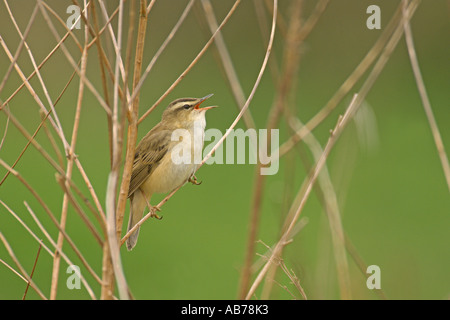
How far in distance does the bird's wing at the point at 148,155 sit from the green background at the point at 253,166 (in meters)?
2.23

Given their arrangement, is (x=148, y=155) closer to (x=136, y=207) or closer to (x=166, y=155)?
(x=166, y=155)

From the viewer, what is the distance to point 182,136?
3965mm

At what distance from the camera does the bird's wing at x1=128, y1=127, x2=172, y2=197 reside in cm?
390

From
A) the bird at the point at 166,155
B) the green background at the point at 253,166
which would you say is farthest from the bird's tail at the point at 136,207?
the green background at the point at 253,166

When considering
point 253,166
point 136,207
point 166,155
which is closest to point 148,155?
point 166,155

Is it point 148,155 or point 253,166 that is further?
point 253,166

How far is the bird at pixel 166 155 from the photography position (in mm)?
3805

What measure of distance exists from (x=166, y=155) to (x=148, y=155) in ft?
0.38

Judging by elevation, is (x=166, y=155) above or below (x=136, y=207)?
above

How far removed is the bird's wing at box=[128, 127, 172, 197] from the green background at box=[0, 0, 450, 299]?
2.23 m

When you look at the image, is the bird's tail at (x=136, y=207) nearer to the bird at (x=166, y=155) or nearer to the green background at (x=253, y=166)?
the bird at (x=166, y=155)

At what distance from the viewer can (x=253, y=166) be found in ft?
32.9

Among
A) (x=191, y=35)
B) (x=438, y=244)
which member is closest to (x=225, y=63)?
(x=438, y=244)
